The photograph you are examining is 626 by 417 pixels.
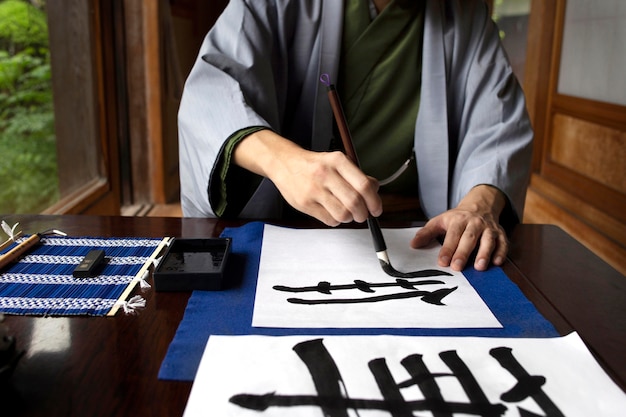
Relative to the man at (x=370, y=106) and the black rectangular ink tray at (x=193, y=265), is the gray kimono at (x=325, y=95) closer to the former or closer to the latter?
the man at (x=370, y=106)

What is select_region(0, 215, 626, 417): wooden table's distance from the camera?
512mm

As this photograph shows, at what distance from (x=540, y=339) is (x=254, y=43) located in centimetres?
83

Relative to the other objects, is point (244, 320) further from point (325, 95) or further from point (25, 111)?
point (25, 111)

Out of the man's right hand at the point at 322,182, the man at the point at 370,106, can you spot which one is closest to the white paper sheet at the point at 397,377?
the man's right hand at the point at 322,182

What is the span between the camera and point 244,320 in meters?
0.66

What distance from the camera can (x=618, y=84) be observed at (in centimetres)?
276

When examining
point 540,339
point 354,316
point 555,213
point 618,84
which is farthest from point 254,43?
point 555,213

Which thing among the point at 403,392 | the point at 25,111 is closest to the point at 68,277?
the point at 403,392

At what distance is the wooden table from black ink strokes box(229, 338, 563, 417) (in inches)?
3.8

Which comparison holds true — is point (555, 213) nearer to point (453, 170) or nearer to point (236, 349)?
point (453, 170)

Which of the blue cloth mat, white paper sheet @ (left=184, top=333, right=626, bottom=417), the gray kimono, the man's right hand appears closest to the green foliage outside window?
the gray kimono

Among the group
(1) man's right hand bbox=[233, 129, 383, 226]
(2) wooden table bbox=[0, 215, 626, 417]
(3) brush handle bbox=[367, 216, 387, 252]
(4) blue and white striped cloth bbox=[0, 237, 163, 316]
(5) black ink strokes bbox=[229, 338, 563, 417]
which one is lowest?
(2) wooden table bbox=[0, 215, 626, 417]

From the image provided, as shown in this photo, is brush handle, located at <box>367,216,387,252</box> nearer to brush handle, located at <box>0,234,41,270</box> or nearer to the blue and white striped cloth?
the blue and white striped cloth

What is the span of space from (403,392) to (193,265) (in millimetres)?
377
